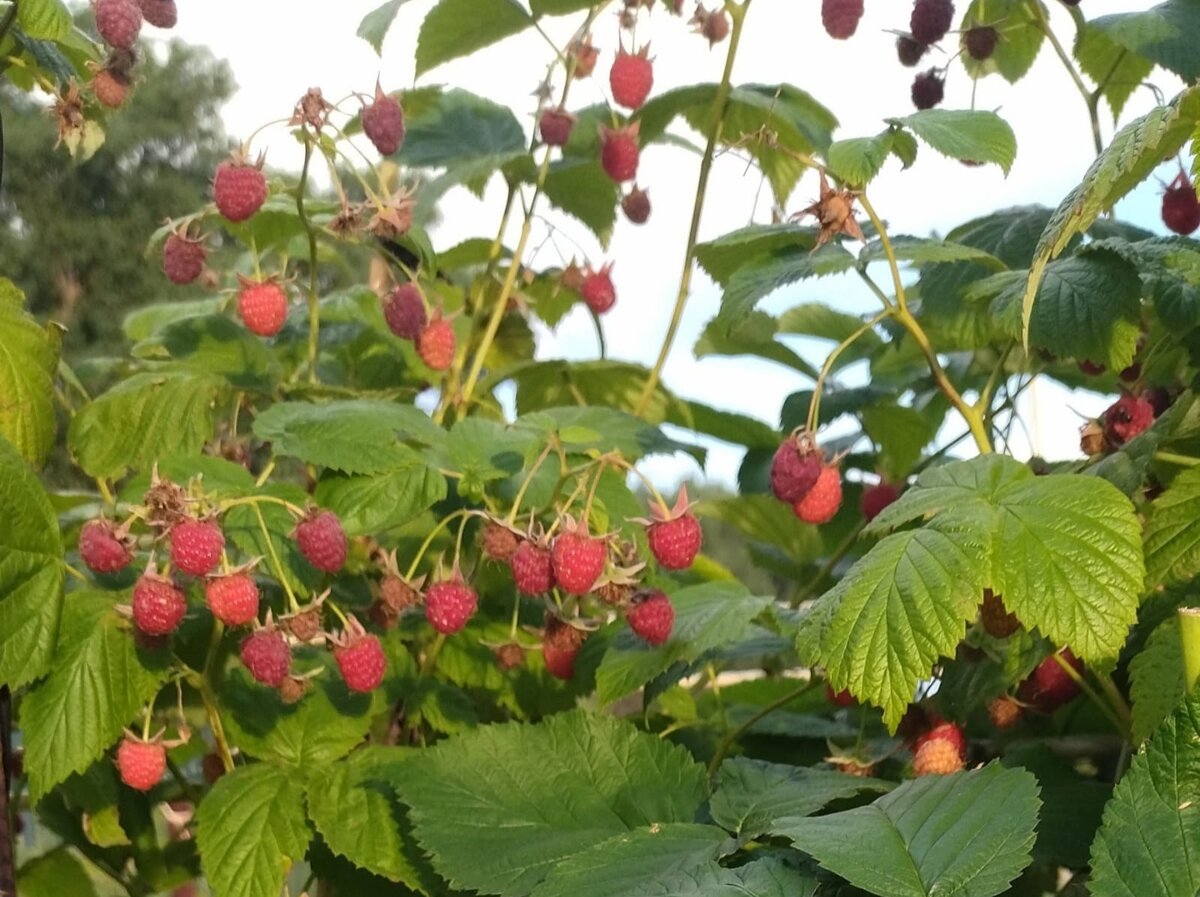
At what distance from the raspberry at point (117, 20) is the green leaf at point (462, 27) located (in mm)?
358

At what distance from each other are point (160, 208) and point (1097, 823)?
2490 millimetres

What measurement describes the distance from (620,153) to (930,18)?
256 mm

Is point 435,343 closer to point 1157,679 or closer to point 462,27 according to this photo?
point 462,27

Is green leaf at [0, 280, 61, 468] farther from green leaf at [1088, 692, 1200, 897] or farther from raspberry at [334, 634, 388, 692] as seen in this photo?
green leaf at [1088, 692, 1200, 897]

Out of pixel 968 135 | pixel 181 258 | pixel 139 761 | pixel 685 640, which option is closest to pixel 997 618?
pixel 685 640

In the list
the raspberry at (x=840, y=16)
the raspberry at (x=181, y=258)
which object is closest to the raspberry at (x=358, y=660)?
the raspberry at (x=181, y=258)

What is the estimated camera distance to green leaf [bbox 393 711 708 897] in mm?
623

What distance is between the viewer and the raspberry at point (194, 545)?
623 mm

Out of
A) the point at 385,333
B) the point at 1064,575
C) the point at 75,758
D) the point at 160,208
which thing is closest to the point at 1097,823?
the point at 1064,575

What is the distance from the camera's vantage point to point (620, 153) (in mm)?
926

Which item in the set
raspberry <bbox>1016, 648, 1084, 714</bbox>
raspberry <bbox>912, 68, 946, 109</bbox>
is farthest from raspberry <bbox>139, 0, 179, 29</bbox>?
raspberry <bbox>1016, 648, 1084, 714</bbox>

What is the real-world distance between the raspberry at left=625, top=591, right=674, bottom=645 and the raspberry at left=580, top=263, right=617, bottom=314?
425 millimetres

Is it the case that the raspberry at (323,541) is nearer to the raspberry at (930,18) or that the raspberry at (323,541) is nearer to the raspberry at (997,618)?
the raspberry at (997,618)

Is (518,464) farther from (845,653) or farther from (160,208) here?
(160,208)
